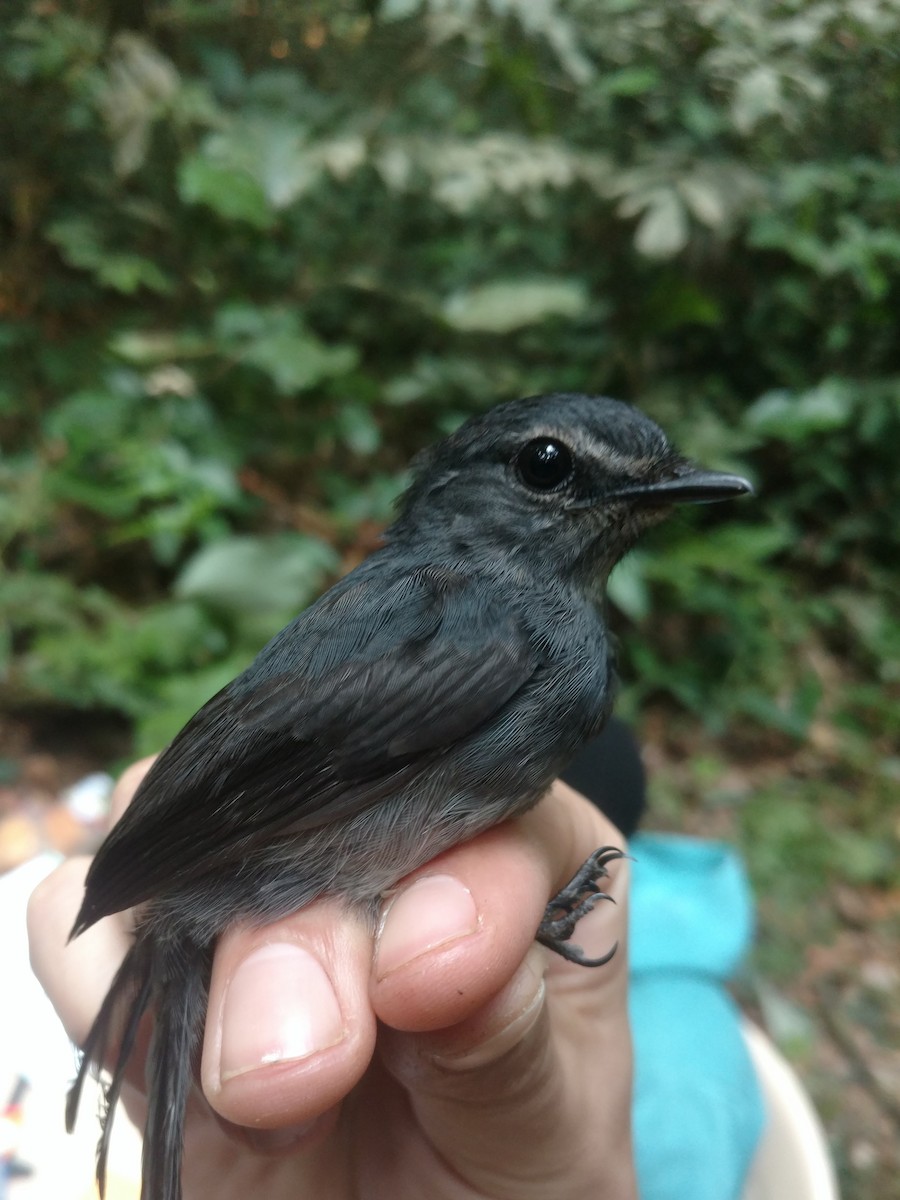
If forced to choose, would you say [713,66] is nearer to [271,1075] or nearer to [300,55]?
[300,55]

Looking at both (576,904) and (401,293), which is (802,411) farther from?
(576,904)

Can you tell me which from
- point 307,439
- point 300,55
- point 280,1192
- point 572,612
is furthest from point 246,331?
point 280,1192

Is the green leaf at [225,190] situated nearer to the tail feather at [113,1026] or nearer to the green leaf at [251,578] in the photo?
the green leaf at [251,578]

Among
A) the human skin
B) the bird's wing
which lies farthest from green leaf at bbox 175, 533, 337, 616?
the bird's wing

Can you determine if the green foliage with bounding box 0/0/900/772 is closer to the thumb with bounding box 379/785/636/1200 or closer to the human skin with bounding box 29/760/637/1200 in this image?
the human skin with bounding box 29/760/637/1200

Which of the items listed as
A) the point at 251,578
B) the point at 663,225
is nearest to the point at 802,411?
the point at 663,225

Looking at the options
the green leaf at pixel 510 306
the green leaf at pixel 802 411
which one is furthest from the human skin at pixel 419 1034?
the green leaf at pixel 802 411

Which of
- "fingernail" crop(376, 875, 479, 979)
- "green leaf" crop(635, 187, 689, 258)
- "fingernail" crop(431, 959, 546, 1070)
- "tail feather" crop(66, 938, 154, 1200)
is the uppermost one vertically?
"green leaf" crop(635, 187, 689, 258)
